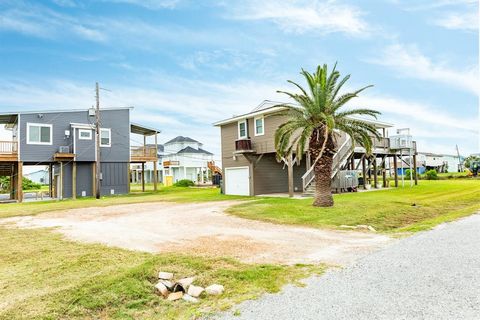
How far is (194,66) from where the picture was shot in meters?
27.1

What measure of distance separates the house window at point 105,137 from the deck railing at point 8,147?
19.3 ft

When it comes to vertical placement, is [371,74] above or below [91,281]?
above

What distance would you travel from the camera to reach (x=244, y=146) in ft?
73.5

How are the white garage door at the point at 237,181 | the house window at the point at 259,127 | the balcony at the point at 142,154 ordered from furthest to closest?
the balcony at the point at 142,154, the white garage door at the point at 237,181, the house window at the point at 259,127

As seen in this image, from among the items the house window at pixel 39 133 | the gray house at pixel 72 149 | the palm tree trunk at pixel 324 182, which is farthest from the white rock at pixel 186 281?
the house window at pixel 39 133

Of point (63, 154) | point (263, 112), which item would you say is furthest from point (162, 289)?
point (63, 154)

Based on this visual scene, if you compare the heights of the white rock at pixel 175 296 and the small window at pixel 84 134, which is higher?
the small window at pixel 84 134

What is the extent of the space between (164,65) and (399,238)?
22.5 metres

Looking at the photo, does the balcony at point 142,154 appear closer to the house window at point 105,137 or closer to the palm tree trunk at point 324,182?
the house window at point 105,137

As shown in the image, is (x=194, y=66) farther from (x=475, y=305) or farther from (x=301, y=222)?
(x=475, y=305)

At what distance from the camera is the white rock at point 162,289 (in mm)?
5137

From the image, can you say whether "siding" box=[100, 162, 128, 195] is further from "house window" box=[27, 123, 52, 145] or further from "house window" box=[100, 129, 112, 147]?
"house window" box=[27, 123, 52, 145]

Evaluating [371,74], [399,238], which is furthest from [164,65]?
[399,238]

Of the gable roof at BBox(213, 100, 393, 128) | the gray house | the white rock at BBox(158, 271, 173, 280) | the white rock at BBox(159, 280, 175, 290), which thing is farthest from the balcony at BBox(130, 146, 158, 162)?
the white rock at BBox(159, 280, 175, 290)
